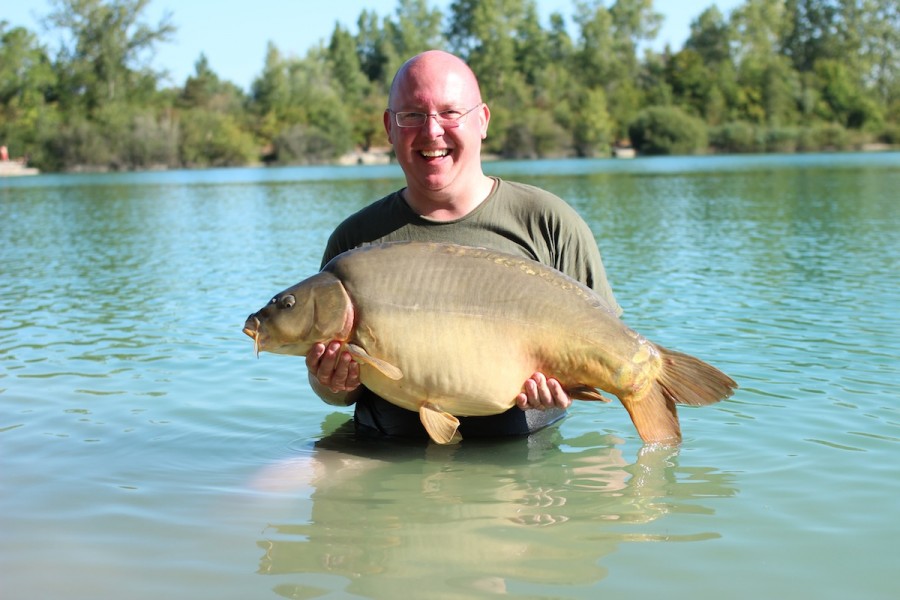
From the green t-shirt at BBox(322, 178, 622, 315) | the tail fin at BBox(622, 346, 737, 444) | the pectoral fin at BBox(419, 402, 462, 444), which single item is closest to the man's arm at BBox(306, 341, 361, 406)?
the pectoral fin at BBox(419, 402, 462, 444)

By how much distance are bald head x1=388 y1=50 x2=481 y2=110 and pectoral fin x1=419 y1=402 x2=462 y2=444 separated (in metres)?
1.46

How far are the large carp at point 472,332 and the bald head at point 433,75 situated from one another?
790mm

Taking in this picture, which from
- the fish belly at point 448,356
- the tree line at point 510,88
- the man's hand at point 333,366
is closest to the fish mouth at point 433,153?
the fish belly at point 448,356

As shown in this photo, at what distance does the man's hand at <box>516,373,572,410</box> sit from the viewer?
456cm

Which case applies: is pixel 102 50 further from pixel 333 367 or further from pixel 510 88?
pixel 333 367

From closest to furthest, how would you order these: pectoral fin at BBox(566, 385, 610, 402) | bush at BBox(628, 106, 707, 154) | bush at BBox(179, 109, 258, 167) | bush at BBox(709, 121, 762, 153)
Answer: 1. pectoral fin at BBox(566, 385, 610, 402)
2. bush at BBox(179, 109, 258, 167)
3. bush at BBox(628, 106, 707, 154)
4. bush at BBox(709, 121, 762, 153)

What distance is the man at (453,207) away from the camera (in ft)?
15.8

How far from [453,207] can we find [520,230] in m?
0.35

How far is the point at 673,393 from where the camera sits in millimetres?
4531

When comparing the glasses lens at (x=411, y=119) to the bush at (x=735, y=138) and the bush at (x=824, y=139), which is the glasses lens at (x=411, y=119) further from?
the bush at (x=824, y=139)

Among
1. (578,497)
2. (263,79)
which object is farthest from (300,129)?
(578,497)

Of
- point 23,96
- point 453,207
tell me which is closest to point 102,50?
point 23,96

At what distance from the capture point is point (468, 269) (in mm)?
4574

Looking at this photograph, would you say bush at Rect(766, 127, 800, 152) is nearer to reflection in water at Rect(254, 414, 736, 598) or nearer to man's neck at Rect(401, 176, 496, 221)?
reflection in water at Rect(254, 414, 736, 598)
